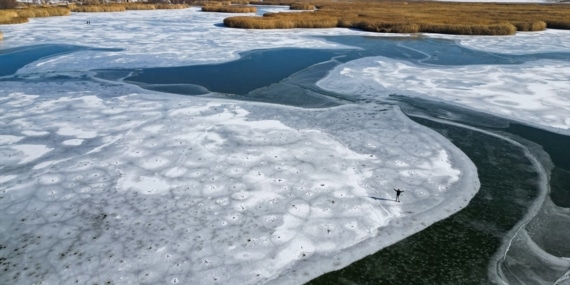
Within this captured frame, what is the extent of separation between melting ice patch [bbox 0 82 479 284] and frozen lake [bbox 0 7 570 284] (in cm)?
3

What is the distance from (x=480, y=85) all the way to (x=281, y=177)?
8674 millimetres

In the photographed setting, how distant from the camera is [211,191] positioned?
223 inches

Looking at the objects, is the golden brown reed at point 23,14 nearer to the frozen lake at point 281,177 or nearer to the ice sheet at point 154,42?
the ice sheet at point 154,42

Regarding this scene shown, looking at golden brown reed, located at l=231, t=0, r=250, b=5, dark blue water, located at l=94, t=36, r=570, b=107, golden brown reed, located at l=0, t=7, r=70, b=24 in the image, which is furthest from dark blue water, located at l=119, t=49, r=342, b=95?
golden brown reed, located at l=231, t=0, r=250, b=5

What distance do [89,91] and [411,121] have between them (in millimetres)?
8803

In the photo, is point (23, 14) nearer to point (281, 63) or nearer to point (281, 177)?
point (281, 63)

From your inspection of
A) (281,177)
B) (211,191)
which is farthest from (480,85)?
(211,191)

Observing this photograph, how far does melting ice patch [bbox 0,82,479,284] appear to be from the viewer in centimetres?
425

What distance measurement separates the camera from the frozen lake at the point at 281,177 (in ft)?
14.0

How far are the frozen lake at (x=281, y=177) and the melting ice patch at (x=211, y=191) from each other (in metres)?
0.03

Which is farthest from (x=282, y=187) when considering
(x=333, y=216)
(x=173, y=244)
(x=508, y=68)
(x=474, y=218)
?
(x=508, y=68)

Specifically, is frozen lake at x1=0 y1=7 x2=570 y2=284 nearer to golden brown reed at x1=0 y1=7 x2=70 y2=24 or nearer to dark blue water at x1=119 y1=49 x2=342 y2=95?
Answer: dark blue water at x1=119 y1=49 x2=342 y2=95

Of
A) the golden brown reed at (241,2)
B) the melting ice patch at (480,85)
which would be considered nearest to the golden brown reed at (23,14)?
the melting ice patch at (480,85)

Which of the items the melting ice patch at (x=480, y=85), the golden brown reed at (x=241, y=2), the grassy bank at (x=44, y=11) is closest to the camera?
the melting ice patch at (x=480, y=85)
